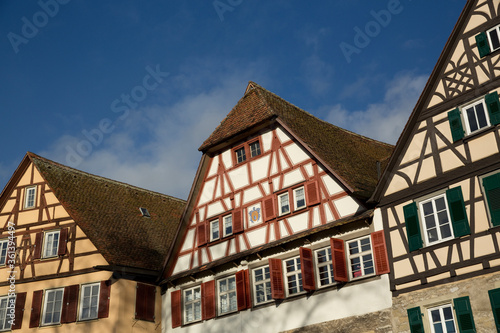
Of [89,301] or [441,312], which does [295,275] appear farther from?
[89,301]

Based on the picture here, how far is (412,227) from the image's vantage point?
18391mm

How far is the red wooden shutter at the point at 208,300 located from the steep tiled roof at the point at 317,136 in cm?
525

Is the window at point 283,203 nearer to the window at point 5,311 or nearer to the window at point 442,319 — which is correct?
the window at point 442,319

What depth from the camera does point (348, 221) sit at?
66.1 ft

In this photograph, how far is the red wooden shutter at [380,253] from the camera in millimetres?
18891

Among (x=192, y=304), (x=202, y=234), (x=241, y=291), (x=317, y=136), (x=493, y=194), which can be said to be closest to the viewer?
(x=493, y=194)

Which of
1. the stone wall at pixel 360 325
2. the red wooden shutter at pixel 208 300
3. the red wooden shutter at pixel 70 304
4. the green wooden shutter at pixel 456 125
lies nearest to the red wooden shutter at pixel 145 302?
the red wooden shutter at pixel 70 304

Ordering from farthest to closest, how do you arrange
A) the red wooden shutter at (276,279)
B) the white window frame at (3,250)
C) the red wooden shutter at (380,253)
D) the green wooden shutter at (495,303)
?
the white window frame at (3,250), the red wooden shutter at (276,279), the red wooden shutter at (380,253), the green wooden shutter at (495,303)

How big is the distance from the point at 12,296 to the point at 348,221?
1385 cm

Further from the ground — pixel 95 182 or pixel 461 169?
pixel 95 182

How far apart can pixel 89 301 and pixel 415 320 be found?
41.5 feet

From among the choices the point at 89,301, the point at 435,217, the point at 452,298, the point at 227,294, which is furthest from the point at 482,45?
the point at 89,301

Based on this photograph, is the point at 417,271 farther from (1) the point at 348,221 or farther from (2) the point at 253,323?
(2) the point at 253,323

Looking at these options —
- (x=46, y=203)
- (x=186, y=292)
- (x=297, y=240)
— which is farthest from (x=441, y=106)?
(x=46, y=203)
